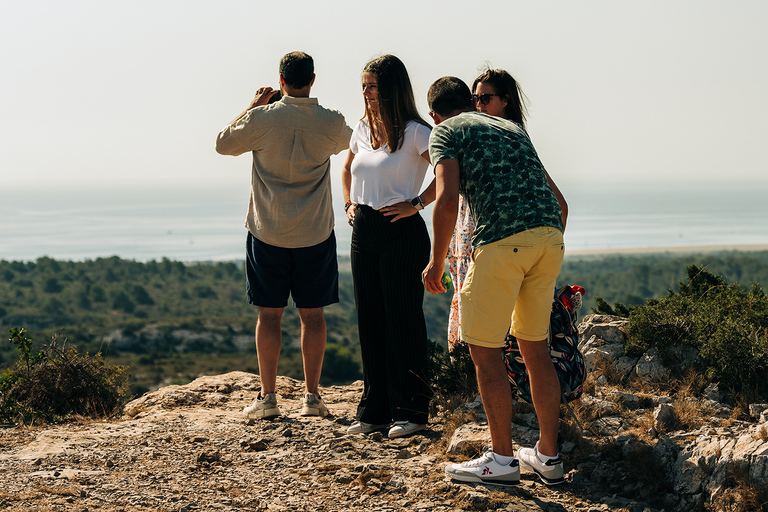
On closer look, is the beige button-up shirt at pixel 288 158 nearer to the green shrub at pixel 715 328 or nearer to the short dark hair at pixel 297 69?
the short dark hair at pixel 297 69

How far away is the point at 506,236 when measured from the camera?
307 cm

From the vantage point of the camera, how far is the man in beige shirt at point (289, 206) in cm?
446

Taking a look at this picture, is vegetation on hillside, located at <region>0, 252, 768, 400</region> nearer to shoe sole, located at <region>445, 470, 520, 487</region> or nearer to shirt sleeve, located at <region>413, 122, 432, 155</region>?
shirt sleeve, located at <region>413, 122, 432, 155</region>

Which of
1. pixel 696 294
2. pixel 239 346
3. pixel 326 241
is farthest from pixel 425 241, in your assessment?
pixel 239 346

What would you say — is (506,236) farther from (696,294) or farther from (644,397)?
(696,294)

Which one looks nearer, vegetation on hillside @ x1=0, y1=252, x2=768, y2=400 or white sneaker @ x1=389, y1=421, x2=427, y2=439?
white sneaker @ x1=389, y1=421, x2=427, y2=439

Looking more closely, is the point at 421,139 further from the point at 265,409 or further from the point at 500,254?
the point at 265,409

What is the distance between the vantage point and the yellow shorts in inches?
121

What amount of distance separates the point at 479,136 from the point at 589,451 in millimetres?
1812

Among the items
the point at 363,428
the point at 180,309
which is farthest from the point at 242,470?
the point at 180,309

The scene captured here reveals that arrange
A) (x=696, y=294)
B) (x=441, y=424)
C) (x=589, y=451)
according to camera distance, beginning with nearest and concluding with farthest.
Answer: (x=589, y=451)
(x=441, y=424)
(x=696, y=294)

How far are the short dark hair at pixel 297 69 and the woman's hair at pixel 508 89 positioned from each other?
110 cm

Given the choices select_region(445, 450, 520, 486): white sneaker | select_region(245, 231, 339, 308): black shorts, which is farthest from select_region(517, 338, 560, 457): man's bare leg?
select_region(245, 231, 339, 308): black shorts

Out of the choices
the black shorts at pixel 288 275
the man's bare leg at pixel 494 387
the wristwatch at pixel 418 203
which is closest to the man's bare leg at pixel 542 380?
the man's bare leg at pixel 494 387
